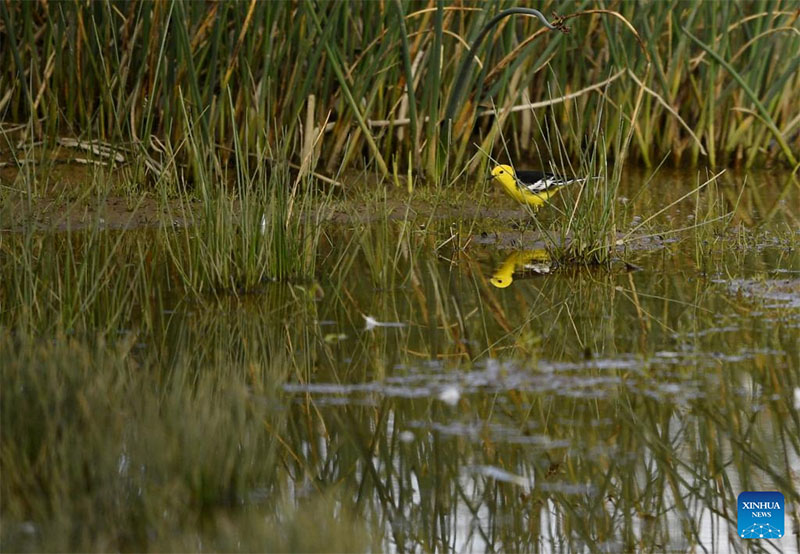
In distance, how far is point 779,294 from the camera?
455cm


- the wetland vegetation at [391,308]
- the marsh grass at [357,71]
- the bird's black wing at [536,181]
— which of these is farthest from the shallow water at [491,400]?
the marsh grass at [357,71]

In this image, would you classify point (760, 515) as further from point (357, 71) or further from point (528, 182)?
point (357, 71)

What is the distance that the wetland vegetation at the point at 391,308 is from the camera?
2.62 metres

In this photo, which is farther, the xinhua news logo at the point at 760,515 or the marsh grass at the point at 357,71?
the marsh grass at the point at 357,71

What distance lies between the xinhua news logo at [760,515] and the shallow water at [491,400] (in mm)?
30

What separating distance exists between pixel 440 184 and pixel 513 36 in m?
1.34

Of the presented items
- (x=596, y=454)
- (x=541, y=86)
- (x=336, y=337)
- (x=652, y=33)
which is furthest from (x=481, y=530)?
(x=541, y=86)

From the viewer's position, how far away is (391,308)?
4.42 metres

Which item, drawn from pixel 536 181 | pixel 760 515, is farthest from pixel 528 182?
pixel 760 515

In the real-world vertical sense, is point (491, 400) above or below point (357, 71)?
below

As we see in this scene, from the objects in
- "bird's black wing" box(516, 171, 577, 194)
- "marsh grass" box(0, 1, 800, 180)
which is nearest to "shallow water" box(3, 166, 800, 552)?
"bird's black wing" box(516, 171, 577, 194)

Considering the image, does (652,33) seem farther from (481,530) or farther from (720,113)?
(481,530)

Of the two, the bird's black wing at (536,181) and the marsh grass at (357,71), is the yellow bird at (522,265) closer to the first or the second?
the bird's black wing at (536,181)

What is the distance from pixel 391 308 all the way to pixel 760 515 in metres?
1.99
